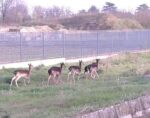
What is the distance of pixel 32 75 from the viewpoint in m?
27.2

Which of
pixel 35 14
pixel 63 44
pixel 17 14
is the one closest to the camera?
pixel 63 44

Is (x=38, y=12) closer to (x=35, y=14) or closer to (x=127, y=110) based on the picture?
(x=35, y=14)

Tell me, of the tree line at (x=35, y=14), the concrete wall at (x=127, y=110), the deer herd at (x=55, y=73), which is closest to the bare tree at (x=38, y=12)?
the tree line at (x=35, y=14)

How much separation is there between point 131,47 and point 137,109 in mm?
52428

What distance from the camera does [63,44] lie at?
47.7m

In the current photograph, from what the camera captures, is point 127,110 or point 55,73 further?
point 55,73

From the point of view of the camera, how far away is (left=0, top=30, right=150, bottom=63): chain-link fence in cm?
4041

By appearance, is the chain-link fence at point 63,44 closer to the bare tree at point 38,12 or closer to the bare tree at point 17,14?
the bare tree at point 17,14

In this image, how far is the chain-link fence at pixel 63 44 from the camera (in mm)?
40406

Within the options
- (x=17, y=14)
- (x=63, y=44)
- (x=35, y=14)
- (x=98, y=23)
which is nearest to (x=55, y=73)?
(x=63, y=44)

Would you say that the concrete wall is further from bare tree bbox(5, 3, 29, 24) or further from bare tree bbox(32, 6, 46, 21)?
bare tree bbox(32, 6, 46, 21)

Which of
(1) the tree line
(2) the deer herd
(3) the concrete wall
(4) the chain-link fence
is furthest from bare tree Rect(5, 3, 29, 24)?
(3) the concrete wall

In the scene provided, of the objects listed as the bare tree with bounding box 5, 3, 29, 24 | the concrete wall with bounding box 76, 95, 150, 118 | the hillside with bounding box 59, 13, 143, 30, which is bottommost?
the concrete wall with bounding box 76, 95, 150, 118

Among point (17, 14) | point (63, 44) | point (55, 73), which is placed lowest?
point (55, 73)
